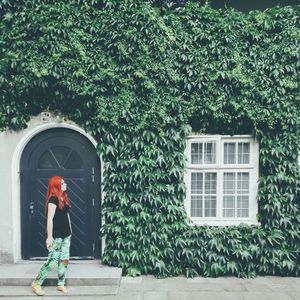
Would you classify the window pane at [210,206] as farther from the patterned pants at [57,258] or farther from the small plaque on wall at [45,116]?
the small plaque on wall at [45,116]

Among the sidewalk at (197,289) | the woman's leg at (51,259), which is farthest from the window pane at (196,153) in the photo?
the woman's leg at (51,259)

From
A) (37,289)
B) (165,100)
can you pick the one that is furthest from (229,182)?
(37,289)

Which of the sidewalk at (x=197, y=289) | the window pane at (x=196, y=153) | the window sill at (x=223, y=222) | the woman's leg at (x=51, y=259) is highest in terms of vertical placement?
the window pane at (x=196, y=153)

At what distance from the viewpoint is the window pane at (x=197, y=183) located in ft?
23.6

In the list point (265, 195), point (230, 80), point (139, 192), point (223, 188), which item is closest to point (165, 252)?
point (139, 192)

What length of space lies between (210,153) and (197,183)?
2.13ft

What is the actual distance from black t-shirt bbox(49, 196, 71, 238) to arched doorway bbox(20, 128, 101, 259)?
1.31m

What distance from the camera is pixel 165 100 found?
683 centimetres

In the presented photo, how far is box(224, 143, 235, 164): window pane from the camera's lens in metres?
7.17

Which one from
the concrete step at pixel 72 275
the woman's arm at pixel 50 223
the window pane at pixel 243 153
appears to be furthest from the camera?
the window pane at pixel 243 153

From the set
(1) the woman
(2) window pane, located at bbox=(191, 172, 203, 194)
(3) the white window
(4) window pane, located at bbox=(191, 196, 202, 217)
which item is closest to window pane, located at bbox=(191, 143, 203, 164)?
(3) the white window

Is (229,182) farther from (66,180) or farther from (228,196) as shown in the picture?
(66,180)

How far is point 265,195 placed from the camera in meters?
6.95

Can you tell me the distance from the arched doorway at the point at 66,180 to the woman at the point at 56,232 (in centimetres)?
125
